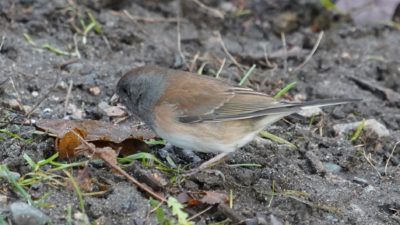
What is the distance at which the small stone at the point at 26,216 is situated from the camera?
297 centimetres

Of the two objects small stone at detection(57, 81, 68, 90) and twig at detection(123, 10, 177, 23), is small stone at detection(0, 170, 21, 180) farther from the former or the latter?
twig at detection(123, 10, 177, 23)

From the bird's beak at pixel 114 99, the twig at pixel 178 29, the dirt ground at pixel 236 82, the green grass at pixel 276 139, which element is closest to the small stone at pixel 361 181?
the dirt ground at pixel 236 82

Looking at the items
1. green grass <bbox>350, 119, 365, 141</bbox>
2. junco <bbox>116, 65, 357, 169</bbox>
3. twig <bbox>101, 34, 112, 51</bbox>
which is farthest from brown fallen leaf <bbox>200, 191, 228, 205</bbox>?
twig <bbox>101, 34, 112, 51</bbox>

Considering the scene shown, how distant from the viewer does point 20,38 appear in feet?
15.8

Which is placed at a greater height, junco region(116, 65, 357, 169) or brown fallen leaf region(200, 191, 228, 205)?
junco region(116, 65, 357, 169)

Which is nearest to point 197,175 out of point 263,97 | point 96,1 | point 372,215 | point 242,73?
point 263,97

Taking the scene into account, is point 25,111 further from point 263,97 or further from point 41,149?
point 263,97

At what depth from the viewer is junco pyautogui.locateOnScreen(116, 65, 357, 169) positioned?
357 centimetres

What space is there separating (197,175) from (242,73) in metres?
1.52

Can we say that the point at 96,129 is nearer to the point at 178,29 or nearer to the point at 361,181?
the point at 361,181

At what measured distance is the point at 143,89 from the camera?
3744mm

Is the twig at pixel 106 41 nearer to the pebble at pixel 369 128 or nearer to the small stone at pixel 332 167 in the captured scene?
the pebble at pixel 369 128

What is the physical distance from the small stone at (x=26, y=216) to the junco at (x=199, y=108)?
0.80 m

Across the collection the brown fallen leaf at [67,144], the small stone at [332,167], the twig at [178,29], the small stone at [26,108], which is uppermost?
the brown fallen leaf at [67,144]
